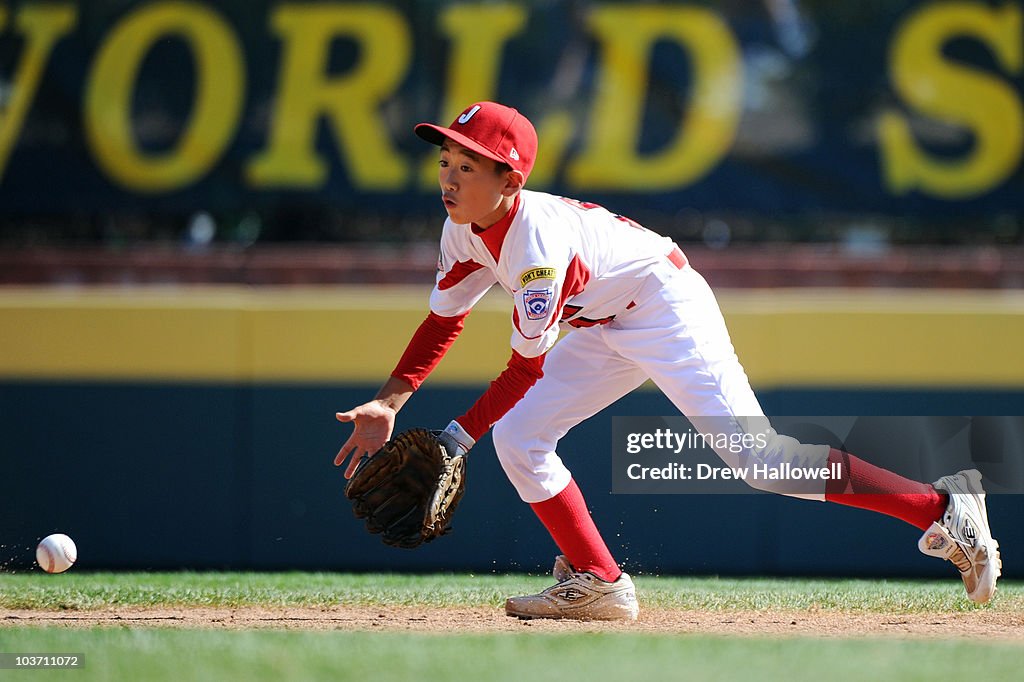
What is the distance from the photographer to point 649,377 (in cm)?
435

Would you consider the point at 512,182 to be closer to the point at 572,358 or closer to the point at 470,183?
the point at 470,183

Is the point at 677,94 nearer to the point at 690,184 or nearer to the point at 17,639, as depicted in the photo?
the point at 690,184

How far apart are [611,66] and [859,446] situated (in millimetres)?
3129

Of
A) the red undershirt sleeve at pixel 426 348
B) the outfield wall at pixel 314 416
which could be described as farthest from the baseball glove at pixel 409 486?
the outfield wall at pixel 314 416

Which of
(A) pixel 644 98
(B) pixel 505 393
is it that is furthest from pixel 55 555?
(A) pixel 644 98

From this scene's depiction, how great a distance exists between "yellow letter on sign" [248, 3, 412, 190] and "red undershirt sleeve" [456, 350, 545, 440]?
402 cm

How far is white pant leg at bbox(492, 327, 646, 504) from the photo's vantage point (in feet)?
14.2

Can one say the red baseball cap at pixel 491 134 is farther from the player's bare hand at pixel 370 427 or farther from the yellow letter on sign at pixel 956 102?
the yellow letter on sign at pixel 956 102

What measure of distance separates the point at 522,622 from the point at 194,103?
4.72 meters

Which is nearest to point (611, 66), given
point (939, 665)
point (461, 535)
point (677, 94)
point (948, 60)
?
point (677, 94)

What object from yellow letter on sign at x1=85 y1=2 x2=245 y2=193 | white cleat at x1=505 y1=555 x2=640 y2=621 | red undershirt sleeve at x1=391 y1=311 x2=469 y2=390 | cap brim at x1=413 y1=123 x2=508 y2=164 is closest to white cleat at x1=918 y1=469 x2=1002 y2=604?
white cleat at x1=505 y1=555 x2=640 y2=621

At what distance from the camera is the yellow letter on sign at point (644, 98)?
7832 millimetres

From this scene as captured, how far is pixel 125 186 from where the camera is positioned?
7.86 meters

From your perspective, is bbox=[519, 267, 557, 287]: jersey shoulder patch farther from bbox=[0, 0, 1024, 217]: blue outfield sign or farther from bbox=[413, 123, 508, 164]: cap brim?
bbox=[0, 0, 1024, 217]: blue outfield sign
